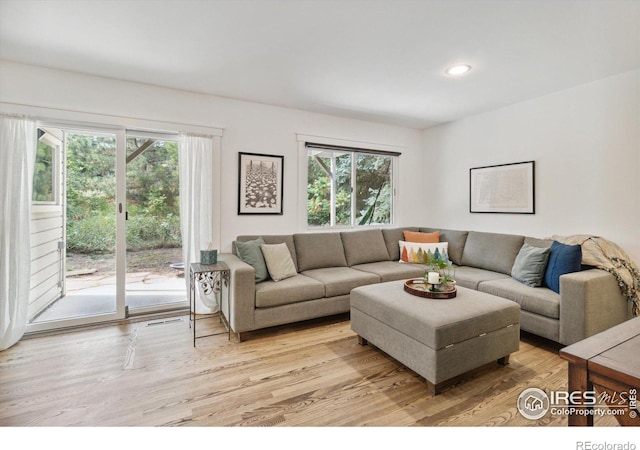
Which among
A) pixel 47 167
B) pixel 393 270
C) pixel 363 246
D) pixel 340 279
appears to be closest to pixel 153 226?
pixel 47 167

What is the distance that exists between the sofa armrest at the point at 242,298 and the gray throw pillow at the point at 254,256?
0.26m

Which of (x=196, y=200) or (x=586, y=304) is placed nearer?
(x=586, y=304)

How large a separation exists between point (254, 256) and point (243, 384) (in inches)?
50.5

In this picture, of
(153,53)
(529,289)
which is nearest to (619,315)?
(529,289)

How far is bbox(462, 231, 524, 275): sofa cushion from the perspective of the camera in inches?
132

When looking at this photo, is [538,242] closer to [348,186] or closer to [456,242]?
[456,242]

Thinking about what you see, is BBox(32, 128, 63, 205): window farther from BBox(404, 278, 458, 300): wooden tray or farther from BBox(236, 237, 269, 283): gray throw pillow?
BBox(404, 278, 458, 300): wooden tray

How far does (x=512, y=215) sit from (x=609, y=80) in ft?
4.97

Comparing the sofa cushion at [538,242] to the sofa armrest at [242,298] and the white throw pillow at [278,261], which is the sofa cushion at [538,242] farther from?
the sofa armrest at [242,298]

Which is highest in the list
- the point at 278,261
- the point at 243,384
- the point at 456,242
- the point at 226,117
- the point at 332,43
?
the point at 332,43

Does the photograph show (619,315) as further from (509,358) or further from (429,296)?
(429,296)

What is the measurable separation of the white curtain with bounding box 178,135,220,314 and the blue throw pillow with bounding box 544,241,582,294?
321 centimetres

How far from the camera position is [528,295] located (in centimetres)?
262

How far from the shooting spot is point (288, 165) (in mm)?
3828
